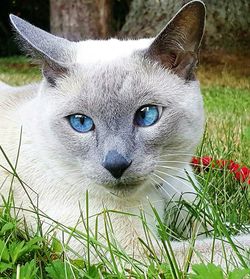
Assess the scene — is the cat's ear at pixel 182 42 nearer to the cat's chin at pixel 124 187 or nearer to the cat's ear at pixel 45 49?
the cat's ear at pixel 45 49

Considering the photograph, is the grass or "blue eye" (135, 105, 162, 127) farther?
"blue eye" (135, 105, 162, 127)

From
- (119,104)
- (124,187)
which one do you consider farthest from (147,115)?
(124,187)

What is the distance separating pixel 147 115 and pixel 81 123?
0.19 meters

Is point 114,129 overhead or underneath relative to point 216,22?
underneath

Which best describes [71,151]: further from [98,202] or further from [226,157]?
[226,157]

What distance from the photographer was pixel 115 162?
1.84m

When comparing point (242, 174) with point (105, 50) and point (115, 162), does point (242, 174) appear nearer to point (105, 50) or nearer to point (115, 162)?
point (105, 50)

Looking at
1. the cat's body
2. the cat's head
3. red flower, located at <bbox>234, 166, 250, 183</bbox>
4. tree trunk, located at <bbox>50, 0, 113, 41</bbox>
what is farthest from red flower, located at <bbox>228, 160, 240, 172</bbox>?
tree trunk, located at <bbox>50, 0, 113, 41</bbox>

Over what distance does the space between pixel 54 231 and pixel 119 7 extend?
821 centimetres

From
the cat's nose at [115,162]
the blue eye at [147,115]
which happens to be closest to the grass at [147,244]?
the cat's nose at [115,162]

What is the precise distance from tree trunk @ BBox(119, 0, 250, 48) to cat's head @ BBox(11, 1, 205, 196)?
468 centimetres

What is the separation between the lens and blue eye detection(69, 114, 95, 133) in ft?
6.51

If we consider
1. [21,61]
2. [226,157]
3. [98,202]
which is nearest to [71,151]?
[98,202]

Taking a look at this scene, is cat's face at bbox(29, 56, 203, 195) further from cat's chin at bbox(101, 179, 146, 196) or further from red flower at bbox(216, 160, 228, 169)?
red flower at bbox(216, 160, 228, 169)
